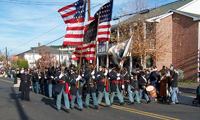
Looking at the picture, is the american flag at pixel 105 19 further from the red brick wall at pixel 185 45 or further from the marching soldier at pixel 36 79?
the red brick wall at pixel 185 45

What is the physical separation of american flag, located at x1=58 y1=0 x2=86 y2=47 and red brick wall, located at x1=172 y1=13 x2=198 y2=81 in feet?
42.0

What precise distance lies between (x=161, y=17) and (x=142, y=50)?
564 centimetres

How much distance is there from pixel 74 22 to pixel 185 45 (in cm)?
1427

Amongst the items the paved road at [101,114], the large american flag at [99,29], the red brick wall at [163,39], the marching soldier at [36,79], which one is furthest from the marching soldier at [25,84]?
the red brick wall at [163,39]

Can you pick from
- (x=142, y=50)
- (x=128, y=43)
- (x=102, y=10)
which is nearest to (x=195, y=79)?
(x=142, y=50)

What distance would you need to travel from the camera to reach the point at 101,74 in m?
8.52

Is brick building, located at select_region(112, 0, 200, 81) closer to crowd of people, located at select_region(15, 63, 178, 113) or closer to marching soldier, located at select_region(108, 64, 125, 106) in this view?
crowd of people, located at select_region(15, 63, 178, 113)

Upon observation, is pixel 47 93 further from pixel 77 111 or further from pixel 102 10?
pixel 102 10

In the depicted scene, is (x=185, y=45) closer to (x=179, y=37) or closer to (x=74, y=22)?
(x=179, y=37)

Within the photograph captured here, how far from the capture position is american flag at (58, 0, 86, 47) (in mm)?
9438

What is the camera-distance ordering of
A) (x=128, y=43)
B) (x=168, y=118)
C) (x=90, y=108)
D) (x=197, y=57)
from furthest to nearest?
(x=197, y=57)
(x=128, y=43)
(x=90, y=108)
(x=168, y=118)

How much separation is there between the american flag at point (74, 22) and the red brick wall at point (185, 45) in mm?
12800

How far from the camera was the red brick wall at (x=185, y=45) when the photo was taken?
18.8 metres

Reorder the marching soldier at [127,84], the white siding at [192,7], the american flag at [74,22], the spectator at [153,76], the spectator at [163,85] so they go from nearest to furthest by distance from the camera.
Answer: the marching soldier at [127,84] → the american flag at [74,22] → the spectator at [163,85] → the spectator at [153,76] → the white siding at [192,7]
